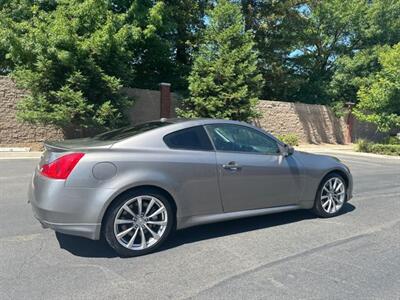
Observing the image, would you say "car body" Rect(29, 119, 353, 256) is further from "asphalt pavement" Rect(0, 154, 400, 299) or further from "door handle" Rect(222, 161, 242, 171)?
"asphalt pavement" Rect(0, 154, 400, 299)

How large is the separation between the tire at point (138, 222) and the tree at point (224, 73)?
1423cm

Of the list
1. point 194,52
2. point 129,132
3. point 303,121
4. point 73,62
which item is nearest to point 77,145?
point 129,132

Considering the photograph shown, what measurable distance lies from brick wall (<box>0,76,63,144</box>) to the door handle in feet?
43.6

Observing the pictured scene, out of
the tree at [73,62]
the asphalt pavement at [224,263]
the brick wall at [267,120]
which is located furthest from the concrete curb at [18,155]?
the asphalt pavement at [224,263]

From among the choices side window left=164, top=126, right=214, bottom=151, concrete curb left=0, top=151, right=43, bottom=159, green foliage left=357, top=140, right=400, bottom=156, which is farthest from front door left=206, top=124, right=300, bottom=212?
green foliage left=357, top=140, right=400, bottom=156

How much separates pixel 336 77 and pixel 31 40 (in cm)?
2069

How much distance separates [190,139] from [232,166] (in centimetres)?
63

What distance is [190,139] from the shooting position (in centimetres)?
514

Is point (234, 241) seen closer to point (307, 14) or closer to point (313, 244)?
point (313, 244)

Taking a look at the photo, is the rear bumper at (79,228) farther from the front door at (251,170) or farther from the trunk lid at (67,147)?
the front door at (251,170)

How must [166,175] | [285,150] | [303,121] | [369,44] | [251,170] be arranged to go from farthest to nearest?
1. [369,44]
2. [303,121]
3. [285,150]
4. [251,170]
5. [166,175]

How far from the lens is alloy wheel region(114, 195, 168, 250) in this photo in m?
4.57

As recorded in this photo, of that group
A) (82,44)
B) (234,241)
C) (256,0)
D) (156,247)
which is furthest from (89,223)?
(256,0)

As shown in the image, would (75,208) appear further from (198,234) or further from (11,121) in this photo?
(11,121)
